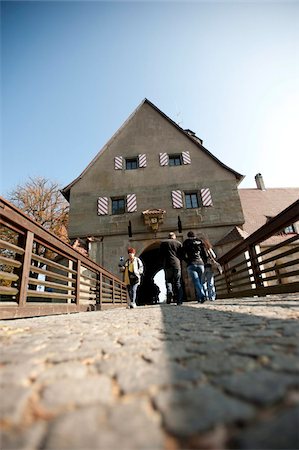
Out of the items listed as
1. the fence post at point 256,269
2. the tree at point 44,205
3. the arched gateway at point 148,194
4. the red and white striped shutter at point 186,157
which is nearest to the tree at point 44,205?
the tree at point 44,205

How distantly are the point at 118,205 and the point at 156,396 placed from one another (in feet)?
44.1

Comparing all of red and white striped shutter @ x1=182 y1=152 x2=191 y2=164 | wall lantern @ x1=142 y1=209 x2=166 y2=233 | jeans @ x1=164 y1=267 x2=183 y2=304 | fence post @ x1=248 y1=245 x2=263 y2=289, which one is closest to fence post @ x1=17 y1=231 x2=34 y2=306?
jeans @ x1=164 y1=267 x2=183 y2=304

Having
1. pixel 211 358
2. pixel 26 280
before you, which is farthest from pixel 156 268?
pixel 211 358

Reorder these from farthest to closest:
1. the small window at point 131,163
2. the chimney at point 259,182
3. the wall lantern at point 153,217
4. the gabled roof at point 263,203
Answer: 1. the chimney at point 259,182
2. the gabled roof at point 263,203
3. the small window at point 131,163
4. the wall lantern at point 153,217

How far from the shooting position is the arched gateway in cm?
1312

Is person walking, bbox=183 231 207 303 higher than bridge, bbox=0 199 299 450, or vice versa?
person walking, bbox=183 231 207 303

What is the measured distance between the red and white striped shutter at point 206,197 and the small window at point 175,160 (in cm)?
250

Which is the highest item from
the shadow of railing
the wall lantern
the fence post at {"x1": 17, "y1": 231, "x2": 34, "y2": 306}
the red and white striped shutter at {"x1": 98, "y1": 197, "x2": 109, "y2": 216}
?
the red and white striped shutter at {"x1": 98, "y1": 197, "x2": 109, "y2": 216}

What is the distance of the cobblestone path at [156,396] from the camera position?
1.93 feet

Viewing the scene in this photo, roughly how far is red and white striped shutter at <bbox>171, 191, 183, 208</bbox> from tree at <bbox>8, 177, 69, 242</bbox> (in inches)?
474

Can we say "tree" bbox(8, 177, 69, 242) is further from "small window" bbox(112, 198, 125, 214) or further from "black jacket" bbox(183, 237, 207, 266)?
"black jacket" bbox(183, 237, 207, 266)

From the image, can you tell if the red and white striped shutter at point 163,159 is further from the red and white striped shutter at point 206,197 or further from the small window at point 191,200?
the red and white striped shutter at point 206,197

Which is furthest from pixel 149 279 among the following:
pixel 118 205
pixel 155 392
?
pixel 155 392

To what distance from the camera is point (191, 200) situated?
14.0 metres
